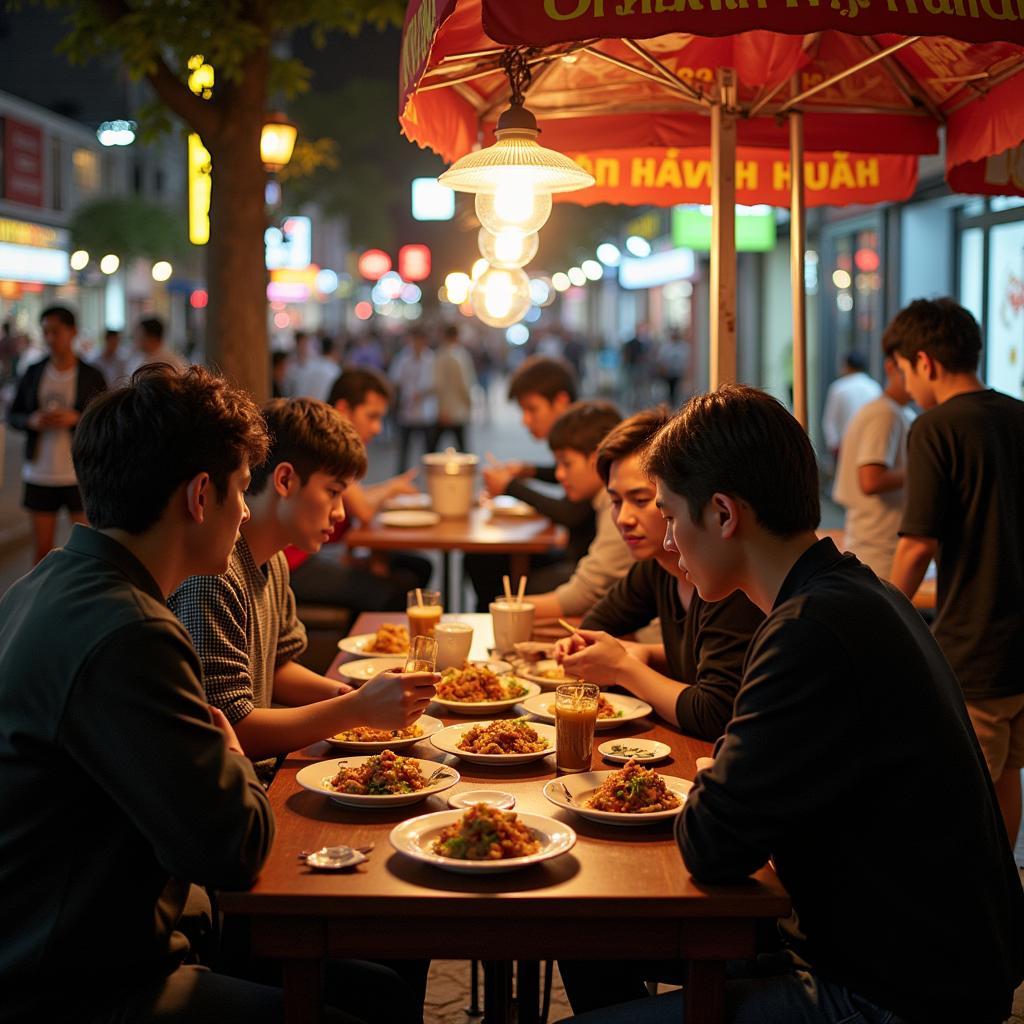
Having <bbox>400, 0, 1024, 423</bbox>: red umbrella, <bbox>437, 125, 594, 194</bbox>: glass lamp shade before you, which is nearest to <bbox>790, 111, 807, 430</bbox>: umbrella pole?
<bbox>400, 0, 1024, 423</bbox>: red umbrella

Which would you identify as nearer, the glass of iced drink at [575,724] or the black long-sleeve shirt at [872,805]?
the black long-sleeve shirt at [872,805]

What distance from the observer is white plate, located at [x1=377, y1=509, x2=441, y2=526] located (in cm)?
802

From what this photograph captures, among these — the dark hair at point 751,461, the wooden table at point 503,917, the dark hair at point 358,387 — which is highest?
the dark hair at point 358,387

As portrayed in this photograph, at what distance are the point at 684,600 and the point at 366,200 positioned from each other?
51.5m

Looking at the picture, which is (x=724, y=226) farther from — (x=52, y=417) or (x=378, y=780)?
(x=52, y=417)

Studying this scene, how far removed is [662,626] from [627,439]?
2.06 ft

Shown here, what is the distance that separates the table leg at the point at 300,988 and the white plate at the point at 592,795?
0.66 m

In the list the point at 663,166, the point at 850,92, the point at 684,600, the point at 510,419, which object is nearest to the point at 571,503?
the point at 663,166

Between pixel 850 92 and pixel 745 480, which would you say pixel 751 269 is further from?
pixel 745 480

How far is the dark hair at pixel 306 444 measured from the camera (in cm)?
384

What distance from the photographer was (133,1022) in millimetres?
2383

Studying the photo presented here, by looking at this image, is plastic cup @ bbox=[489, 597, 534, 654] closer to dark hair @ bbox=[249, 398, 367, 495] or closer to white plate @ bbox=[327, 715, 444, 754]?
dark hair @ bbox=[249, 398, 367, 495]

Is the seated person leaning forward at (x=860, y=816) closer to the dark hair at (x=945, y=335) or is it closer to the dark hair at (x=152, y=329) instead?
the dark hair at (x=945, y=335)

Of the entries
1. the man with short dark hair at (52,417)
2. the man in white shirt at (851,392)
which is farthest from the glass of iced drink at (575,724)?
the man in white shirt at (851,392)
